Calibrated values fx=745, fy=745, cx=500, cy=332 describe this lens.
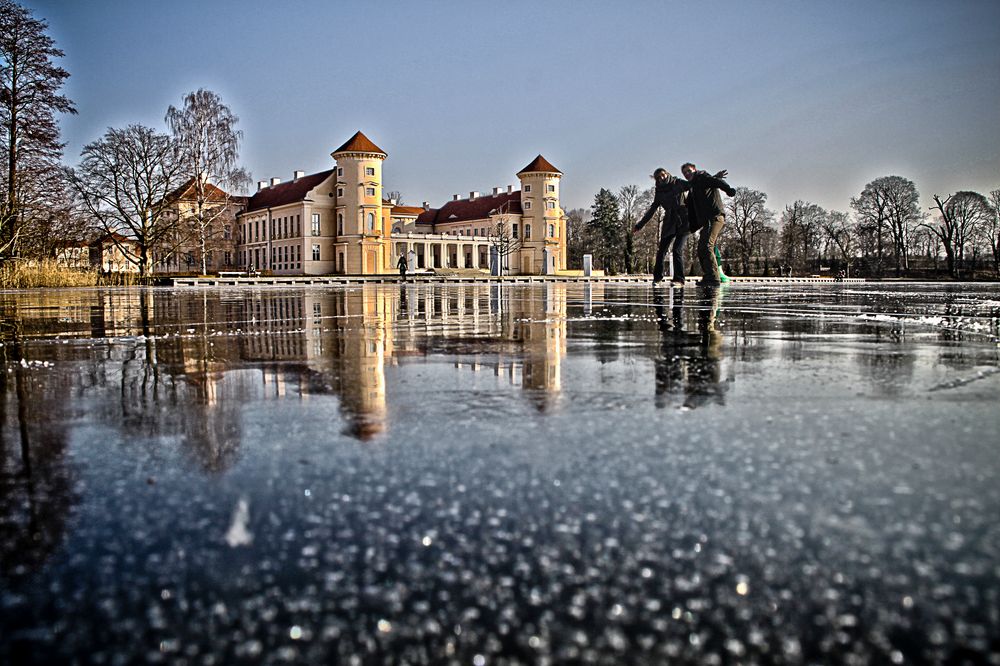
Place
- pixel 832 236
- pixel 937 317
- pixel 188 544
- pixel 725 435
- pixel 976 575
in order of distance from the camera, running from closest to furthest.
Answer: pixel 976 575 < pixel 188 544 < pixel 725 435 < pixel 937 317 < pixel 832 236

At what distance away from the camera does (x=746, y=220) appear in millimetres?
88625

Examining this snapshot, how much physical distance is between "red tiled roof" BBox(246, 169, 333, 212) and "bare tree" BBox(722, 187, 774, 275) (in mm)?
48235

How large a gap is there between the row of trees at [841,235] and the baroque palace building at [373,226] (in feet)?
28.6

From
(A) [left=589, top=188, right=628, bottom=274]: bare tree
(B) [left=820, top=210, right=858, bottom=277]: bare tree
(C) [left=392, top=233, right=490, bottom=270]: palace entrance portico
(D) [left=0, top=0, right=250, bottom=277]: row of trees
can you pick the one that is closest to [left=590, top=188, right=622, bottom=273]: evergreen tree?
(A) [left=589, top=188, right=628, bottom=274]: bare tree

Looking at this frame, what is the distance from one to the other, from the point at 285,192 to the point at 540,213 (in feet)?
107

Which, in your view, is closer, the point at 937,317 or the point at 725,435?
the point at 725,435

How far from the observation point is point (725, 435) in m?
2.94

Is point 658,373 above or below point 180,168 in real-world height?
below

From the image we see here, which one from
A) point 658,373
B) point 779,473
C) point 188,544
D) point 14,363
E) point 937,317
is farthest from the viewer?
point 937,317

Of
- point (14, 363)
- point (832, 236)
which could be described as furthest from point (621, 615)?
point (832, 236)

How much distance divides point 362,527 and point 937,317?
1125cm

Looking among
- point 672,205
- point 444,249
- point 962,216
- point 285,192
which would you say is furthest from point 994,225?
point 285,192

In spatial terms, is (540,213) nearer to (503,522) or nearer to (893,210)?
(893,210)

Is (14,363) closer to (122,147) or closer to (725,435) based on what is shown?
(725,435)
